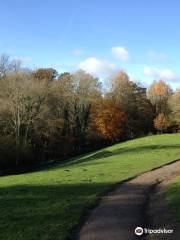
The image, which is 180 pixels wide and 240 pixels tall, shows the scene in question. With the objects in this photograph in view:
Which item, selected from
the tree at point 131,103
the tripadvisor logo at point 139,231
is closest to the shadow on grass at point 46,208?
the tripadvisor logo at point 139,231

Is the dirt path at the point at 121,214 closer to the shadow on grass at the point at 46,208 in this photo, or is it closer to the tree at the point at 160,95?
the shadow on grass at the point at 46,208

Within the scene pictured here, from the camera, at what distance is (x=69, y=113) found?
295 feet

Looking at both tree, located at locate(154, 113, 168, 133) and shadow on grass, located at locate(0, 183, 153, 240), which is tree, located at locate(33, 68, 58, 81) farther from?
shadow on grass, located at locate(0, 183, 153, 240)

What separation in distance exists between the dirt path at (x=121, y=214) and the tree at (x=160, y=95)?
288ft

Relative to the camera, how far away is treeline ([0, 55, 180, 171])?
210ft

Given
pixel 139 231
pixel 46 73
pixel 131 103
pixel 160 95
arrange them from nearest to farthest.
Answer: pixel 139 231 → pixel 131 103 → pixel 46 73 → pixel 160 95

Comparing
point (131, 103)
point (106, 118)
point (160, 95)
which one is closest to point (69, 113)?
point (106, 118)

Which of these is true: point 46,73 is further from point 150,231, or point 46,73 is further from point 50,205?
point 150,231

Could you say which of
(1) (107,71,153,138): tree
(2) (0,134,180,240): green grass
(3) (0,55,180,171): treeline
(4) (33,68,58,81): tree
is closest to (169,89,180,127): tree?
(3) (0,55,180,171): treeline

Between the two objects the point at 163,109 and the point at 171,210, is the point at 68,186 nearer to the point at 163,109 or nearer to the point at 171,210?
the point at 171,210

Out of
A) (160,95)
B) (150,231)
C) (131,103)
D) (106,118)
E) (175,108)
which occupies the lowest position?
(150,231)

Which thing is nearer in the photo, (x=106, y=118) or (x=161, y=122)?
(x=106, y=118)

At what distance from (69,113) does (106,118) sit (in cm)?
817

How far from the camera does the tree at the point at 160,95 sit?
111250 mm
